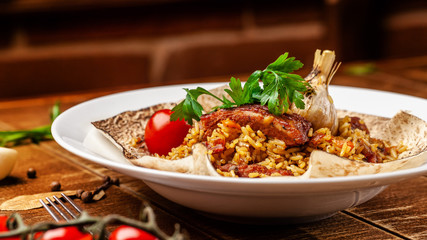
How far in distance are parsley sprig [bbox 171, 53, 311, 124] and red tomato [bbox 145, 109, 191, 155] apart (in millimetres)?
171

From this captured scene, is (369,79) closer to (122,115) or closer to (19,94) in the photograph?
(122,115)

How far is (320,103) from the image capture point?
5.90ft

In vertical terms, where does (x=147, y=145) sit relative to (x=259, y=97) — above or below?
below

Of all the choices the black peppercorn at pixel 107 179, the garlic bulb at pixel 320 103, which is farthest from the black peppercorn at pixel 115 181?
the garlic bulb at pixel 320 103

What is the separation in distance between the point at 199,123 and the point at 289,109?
0.34 metres

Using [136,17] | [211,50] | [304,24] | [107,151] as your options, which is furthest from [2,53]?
[107,151]

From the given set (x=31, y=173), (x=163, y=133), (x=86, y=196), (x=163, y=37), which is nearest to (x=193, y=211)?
(x=86, y=196)

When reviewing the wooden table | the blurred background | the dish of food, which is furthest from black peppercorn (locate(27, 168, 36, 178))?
the blurred background

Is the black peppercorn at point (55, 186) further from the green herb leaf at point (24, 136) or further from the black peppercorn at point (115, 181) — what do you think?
the green herb leaf at point (24, 136)

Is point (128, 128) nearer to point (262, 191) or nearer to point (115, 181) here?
point (115, 181)

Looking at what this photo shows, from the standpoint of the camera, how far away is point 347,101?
2.46 meters

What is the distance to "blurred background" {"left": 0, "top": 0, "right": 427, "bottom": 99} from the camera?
5570 mm

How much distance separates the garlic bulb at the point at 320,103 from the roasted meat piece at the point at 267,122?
0.06 m

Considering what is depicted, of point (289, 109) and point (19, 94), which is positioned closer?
point (289, 109)
